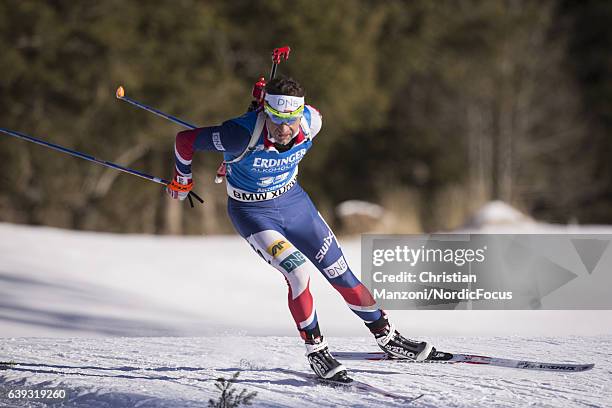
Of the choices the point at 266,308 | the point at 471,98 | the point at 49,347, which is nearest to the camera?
the point at 49,347

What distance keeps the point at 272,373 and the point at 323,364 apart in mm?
489

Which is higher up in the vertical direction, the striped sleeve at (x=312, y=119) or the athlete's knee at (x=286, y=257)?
the striped sleeve at (x=312, y=119)

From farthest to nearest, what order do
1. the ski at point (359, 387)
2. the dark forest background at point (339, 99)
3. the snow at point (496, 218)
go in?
the dark forest background at point (339, 99)
the snow at point (496, 218)
the ski at point (359, 387)

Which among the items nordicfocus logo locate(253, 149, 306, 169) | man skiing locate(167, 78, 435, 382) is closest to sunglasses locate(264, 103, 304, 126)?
man skiing locate(167, 78, 435, 382)

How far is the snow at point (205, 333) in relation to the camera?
6.01 metres

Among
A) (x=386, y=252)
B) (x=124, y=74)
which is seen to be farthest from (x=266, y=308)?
(x=124, y=74)

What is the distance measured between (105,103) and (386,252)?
1300cm

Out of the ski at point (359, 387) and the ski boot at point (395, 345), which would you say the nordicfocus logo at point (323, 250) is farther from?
the ski at point (359, 387)

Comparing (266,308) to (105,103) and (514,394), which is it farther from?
(105,103)

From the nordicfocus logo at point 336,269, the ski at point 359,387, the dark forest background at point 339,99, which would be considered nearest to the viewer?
the ski at point 359,387

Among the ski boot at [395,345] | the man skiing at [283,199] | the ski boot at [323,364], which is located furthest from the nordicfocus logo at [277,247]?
the ski boot at [395,345]

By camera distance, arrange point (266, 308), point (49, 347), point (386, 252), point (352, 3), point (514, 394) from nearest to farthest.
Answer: point (514, 394)
point (49, 347)
point (386, 252)
point (266, 308)
point (352, 3)

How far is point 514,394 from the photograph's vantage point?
594 centimetres

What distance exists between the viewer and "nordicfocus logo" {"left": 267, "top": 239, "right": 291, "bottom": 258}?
20.2 ft
